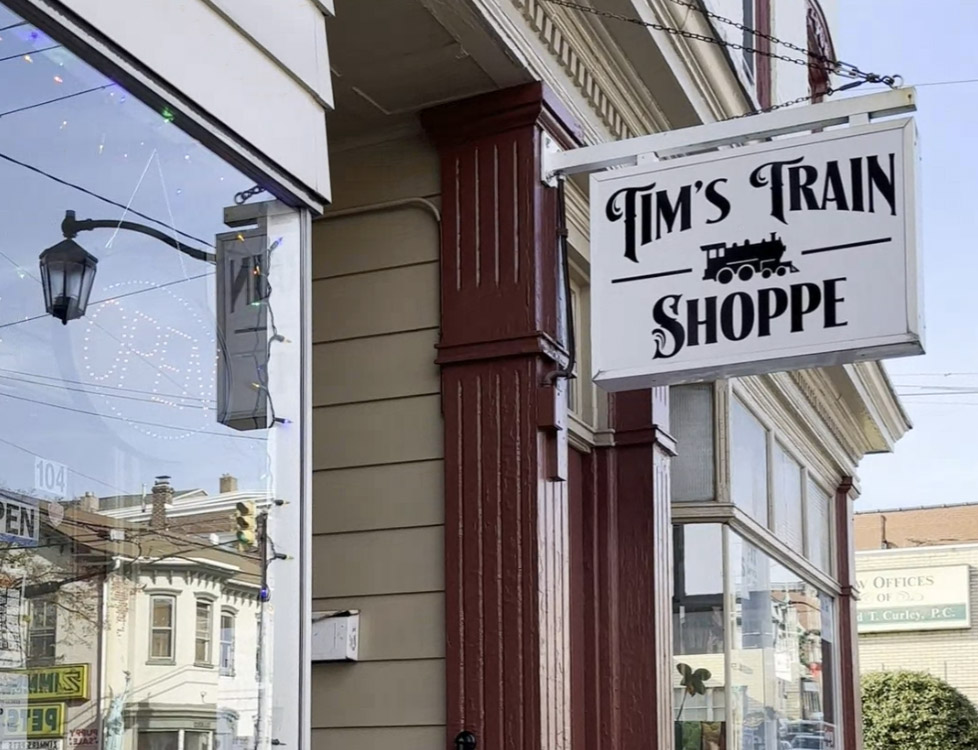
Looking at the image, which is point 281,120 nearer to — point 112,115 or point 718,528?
point 112,115

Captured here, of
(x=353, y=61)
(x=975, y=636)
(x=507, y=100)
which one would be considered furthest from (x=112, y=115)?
(x=975, y=636)

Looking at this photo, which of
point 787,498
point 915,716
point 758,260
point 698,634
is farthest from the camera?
point 915,716

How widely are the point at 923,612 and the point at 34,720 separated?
32.6m

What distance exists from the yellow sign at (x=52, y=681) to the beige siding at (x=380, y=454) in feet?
6.44

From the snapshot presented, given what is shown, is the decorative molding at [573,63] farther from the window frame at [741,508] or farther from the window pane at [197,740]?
the window pane at [197,740]

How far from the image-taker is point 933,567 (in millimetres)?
33906

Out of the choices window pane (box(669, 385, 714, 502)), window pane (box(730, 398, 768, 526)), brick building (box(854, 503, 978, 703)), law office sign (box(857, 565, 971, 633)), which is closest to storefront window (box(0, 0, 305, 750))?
window pane (box(669, 385, 714, 502))

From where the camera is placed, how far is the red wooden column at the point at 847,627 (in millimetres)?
11156

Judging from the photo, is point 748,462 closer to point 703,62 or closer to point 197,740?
point 703,62

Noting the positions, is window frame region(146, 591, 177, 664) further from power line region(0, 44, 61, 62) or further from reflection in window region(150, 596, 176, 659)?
power line region(0, 44, 61, 62)

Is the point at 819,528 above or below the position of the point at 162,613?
above

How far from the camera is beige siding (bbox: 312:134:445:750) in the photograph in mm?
4785

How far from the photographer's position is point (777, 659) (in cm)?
881

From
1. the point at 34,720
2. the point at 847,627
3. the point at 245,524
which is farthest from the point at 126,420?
the point at 847,627
